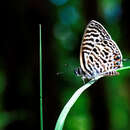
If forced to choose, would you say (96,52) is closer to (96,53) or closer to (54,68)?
(96,53)

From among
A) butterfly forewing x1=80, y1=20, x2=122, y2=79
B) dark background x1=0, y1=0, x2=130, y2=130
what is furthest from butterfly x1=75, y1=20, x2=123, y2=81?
dark background x1=0, y1=0, x2=130, y2=130

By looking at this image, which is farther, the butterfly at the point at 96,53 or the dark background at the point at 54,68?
the dark background at the point at 54,68

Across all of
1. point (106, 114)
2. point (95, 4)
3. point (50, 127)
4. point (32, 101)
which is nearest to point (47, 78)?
point (32, 101)

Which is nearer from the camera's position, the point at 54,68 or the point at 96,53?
the point at 96,53

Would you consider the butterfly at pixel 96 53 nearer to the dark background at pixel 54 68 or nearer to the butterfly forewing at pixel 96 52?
the butterfly forewing at pixel 96 52

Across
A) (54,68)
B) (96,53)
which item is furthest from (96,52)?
(54,68)

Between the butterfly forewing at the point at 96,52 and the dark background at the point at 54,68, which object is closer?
the butterfly forewing at the point at 96,52

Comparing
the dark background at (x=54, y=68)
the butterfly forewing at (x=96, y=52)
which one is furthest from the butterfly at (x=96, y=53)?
the dark background at (x=54, y=68)

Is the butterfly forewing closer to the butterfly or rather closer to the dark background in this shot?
the butterfly
